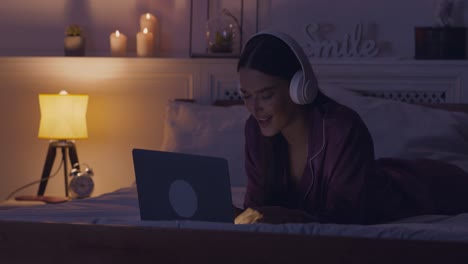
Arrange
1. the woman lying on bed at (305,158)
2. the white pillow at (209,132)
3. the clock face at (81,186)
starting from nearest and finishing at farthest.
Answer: the woman lying on bed at (305,158) → the white pillow at (209,132) → the clock face at (81,186)

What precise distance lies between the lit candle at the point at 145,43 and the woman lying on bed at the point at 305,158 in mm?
1587

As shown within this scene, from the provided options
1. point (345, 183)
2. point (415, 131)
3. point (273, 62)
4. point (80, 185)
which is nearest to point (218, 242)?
point (345, 183)

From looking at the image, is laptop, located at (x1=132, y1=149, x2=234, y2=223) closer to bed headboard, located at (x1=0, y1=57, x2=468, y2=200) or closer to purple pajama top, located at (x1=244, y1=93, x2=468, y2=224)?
purple pajama top, located at (x1=244, y1=93, x2=468, y2=224)

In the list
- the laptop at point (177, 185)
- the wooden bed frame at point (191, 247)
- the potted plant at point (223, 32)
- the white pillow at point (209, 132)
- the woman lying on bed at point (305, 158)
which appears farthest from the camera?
the potted plant at point (223, 32)

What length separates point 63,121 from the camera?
3.79m

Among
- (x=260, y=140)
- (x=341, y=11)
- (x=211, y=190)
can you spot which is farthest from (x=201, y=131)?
(x=211, y=190)

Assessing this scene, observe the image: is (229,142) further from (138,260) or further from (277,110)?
(138,260)

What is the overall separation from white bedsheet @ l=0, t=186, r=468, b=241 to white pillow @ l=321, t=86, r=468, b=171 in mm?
553

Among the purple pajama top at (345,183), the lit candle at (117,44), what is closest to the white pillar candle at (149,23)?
the lit candle at (117,44)

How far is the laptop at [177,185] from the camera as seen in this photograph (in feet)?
5.96

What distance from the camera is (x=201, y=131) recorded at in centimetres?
349

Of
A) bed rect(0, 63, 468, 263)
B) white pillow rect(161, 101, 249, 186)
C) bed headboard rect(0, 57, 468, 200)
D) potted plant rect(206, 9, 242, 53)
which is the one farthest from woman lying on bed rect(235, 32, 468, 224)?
potted plant rect(206, 9, 242, 53)

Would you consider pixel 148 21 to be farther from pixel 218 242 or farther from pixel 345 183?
pixel 218 242

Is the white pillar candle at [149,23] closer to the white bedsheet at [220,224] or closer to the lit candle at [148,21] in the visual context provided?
the lit candle at [148,21]
